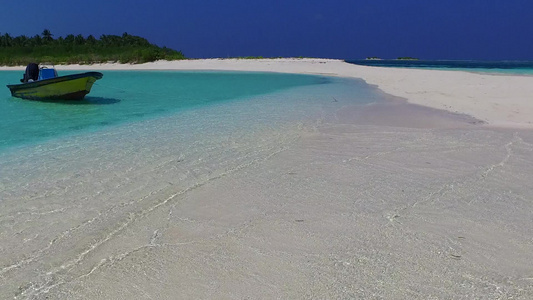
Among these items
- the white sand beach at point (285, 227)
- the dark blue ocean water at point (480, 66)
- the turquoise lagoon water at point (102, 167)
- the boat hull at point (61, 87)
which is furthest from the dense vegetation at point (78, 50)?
the white sand beach at point (285, 227)

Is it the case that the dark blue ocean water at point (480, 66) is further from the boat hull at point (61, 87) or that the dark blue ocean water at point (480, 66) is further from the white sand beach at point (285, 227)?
the white sand beach at point (285, 227)

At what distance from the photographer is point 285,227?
11.0 ft

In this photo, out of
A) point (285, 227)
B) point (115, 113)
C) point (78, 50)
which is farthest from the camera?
point (78, 50)

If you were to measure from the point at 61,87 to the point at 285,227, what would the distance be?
11.7 meters

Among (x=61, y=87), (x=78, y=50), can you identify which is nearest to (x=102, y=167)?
(x=61, y=87)

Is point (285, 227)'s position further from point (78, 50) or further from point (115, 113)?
point (78, 50)

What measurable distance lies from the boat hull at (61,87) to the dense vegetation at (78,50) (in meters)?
38.7

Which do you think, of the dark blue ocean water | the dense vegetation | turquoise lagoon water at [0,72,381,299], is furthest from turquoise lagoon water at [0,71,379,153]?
the dense vegetation

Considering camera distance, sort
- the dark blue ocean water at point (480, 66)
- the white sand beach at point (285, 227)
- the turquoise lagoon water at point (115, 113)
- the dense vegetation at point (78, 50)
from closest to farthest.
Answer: the white sand beach at point (285, 227)
the turquoise lagoon water at point (115, 113)
the dark blue ocean water at point (480, 66)
the dense vegetation at point (78, 50)

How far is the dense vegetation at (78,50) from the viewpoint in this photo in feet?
172

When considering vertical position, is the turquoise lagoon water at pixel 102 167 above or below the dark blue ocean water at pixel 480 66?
below

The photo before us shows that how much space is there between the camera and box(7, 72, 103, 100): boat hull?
12703 millimetres

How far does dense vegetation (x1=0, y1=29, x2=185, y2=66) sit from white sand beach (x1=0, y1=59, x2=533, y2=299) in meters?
48.8

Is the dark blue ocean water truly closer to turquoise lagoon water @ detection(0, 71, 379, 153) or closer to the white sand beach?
turquoise lagoon water @ detection(0, 71, 379, 153)
